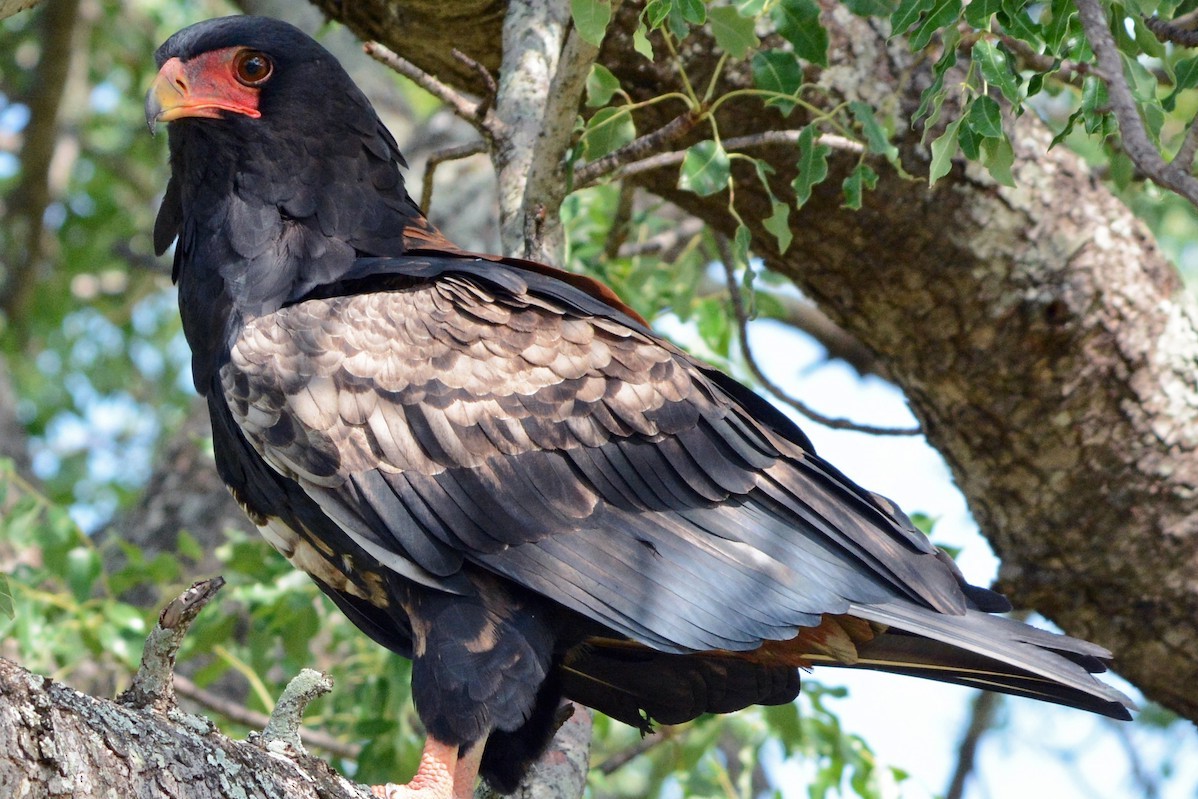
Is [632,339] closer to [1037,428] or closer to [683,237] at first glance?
[1037,428]

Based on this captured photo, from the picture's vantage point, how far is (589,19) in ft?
9.33

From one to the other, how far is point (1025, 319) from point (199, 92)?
2.57 m

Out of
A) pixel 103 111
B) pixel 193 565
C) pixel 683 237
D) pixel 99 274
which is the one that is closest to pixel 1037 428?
pixel 683 237

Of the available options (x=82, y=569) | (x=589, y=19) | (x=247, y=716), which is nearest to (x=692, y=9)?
(x=589, y=19)

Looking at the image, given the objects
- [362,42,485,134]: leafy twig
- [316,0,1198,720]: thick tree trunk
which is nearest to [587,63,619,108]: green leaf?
[362,42,485,134]: leafy twig

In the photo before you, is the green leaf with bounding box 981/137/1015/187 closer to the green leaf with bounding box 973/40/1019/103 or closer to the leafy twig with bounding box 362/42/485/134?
the green leaf with bounding box 973/40/1019/103

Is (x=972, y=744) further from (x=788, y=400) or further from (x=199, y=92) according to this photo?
(x=199, y=92)

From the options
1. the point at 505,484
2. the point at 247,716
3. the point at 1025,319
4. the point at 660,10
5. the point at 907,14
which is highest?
the point at 907,14

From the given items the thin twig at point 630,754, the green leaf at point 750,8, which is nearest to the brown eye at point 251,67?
the green leaf at point 750,8

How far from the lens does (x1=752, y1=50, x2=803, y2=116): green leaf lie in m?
3.50

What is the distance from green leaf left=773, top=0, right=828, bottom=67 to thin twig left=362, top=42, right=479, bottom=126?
82 cm

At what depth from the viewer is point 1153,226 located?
4.89 m

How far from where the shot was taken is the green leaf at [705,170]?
330 cm

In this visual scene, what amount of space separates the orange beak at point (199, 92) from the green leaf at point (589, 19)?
1.19 metres
